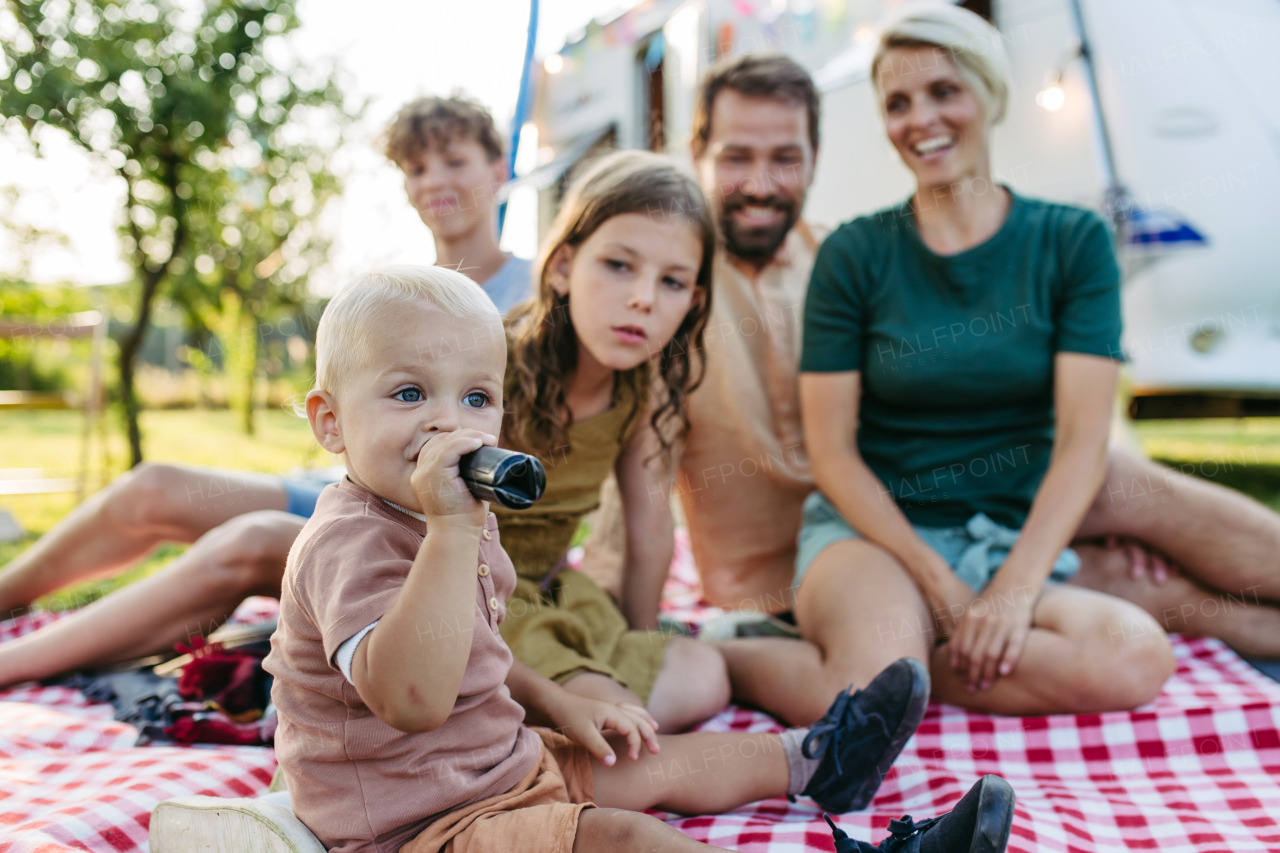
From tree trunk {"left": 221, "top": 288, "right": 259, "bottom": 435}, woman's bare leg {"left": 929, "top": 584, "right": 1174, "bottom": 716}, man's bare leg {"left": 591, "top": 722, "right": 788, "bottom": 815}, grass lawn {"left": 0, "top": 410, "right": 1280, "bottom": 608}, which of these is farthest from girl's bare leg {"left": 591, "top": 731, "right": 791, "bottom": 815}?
tree trunk {"left": 221, "top": 288, "right": 259, "bottom": 435}

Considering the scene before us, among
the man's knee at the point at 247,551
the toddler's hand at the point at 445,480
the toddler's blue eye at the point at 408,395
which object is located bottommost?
the man's knee at the point at 247,551

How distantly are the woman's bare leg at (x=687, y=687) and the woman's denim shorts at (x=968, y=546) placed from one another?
28 centimetres

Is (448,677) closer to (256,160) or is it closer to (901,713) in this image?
(901,713)

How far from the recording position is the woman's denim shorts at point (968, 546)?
1641 millimetres

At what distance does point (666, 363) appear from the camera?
5.64 ft

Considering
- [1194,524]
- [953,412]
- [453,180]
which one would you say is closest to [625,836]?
[953,412]

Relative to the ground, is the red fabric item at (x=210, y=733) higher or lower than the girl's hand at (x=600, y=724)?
lower

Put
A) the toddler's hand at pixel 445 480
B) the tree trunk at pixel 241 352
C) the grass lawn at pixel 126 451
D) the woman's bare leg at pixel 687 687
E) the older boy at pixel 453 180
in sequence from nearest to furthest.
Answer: the toddler's hand at pixel 445 480, the woman's bare leg at pixel 687 687, the older boy at pixel 453 180, the grass lawn at pixel 126 451, the tree trunk at pixel 241 352

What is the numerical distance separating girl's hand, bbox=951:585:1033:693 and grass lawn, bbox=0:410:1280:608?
5.33 feet

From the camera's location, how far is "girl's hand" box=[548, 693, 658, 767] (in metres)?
1.07

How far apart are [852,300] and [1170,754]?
98 centimetres

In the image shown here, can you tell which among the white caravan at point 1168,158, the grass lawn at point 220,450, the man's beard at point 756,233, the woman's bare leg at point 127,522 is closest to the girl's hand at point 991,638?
the man's beard at point 756,233

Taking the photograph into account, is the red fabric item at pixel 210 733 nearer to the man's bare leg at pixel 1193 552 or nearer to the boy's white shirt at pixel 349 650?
the boy's white shirt at pixel 349 650

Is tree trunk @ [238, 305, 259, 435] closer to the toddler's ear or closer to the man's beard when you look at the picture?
the man's beard
